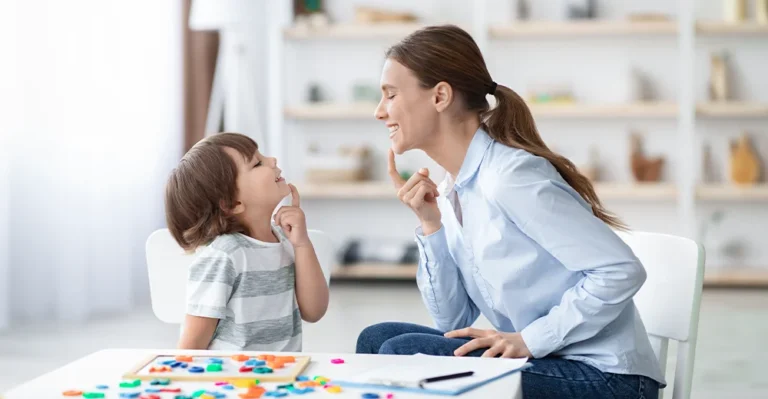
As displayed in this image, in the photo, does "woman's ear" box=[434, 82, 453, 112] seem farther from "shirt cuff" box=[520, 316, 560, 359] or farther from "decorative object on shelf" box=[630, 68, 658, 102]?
"decorative object on shelf" box=[630, 68, 658, 102]

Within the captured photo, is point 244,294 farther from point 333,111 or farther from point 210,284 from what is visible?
A: point 333,111

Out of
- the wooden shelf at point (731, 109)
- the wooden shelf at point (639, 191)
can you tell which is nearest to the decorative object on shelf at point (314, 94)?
the wooden shelf at point (639, 191)

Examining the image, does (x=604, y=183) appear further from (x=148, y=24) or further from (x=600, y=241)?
(x=600, y=241)

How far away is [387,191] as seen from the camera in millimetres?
5602

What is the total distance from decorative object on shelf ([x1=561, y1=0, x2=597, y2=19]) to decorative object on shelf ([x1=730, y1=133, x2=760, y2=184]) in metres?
1.16

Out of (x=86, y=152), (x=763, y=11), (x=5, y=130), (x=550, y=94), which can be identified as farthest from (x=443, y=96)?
(x=763, y=11)

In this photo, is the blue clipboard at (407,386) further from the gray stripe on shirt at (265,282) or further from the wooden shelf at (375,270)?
the wooden shelf at (375,270)

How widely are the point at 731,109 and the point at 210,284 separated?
4.40m

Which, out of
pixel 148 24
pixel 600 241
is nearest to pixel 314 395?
pixel 600 241

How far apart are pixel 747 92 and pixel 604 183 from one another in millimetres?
1009

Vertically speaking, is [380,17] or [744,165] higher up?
[380,17]

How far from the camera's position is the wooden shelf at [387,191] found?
5406mm

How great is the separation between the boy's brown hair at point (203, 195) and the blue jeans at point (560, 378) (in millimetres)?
419

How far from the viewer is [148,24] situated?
493 cm
